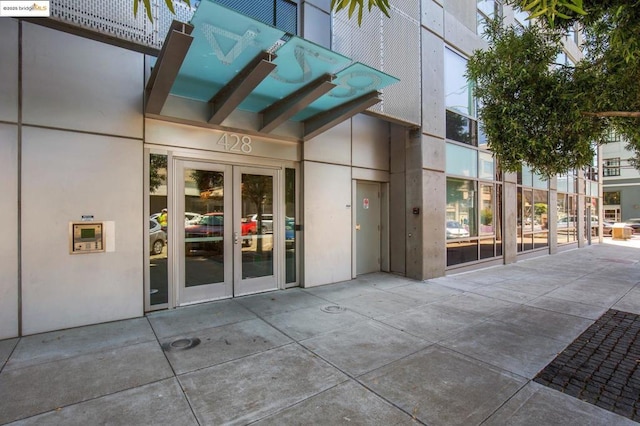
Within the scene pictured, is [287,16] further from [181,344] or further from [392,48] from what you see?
[181,344]

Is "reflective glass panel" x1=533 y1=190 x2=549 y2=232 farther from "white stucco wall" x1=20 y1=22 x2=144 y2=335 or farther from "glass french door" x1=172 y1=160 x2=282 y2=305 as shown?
"white stucco wall" x1=20 y1=22 x2=144 y2=335

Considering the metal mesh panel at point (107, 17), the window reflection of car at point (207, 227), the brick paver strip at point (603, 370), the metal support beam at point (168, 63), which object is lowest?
the brick paver strip at point (603, 370)

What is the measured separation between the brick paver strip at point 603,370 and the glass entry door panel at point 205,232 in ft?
16.2

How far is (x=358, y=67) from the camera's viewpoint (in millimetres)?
4621

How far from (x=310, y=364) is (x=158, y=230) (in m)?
3.42

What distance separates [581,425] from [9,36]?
299 inches

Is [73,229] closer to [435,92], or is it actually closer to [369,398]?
[369,398]

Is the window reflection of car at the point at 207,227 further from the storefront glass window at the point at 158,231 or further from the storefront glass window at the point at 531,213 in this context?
the storefront glass window at the point at 531,213

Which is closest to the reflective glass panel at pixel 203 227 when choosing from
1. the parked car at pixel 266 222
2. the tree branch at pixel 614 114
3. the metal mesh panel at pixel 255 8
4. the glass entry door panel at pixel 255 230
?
the glass entry door panel at pixel 255 230

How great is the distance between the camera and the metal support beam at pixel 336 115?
560cm

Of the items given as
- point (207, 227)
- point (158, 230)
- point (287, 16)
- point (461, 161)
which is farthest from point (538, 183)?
point (158, 230)

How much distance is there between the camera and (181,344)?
13.1ft

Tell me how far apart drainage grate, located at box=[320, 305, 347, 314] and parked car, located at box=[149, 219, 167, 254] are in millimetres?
2902

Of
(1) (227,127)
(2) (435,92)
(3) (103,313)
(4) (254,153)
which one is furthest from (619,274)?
(3) (103,313)
